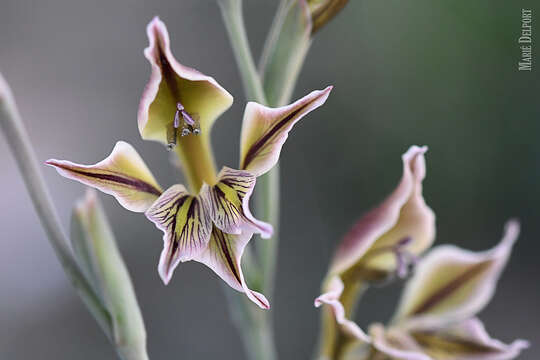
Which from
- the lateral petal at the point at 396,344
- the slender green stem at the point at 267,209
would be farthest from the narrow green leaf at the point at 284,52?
the lateral petal at the point at 396,344

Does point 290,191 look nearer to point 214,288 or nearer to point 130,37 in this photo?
point 214,288

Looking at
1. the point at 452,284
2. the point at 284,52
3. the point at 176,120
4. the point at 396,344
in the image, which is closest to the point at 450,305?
the point at 452,284

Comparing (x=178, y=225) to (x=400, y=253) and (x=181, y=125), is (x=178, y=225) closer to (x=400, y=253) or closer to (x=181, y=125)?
(x=181, y=125)

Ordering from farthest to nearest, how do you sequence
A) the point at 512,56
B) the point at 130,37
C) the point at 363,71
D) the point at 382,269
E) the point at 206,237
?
the point at 130,37
the point at 363,71
the point at 512,56
the point at 382,269
the point at 206,237

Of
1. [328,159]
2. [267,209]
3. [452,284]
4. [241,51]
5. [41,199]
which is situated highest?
[241,51]

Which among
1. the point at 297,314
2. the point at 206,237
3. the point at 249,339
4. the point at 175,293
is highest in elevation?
the point at 206,237

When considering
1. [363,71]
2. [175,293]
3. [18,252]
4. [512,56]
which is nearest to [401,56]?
[363,71]

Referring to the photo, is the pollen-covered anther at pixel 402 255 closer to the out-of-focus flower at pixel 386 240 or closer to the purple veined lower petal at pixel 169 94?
the out-of-focus flower at pixel 386 240

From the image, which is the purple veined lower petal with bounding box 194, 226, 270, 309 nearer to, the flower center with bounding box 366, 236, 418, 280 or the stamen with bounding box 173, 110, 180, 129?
the stamen with bounding box 173, 110, 180, 129
